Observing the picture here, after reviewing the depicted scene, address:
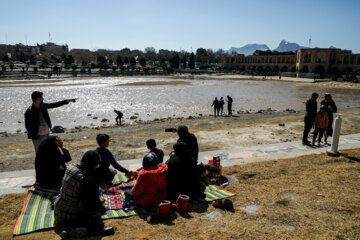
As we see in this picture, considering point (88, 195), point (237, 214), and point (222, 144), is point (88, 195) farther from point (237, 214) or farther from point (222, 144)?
point (222, 144)

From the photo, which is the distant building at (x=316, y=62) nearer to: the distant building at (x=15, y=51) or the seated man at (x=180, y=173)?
the seated man at (x=180, y=173)

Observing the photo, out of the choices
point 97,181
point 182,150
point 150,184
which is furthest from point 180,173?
point 97,181

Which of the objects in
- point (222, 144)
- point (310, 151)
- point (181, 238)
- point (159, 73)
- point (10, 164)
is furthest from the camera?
point (159, 73)

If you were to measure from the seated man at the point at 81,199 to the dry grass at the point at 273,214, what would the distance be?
0.78 ft

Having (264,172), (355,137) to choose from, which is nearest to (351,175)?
(264,172)

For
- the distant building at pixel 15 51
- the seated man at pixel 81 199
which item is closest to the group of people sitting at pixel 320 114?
the seated man at pixel 81 199

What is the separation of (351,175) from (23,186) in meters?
6.87

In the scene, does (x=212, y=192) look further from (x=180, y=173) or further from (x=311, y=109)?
(x=311, y=109)

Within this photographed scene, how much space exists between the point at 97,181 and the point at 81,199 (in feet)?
1.04

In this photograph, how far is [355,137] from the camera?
9875 mm

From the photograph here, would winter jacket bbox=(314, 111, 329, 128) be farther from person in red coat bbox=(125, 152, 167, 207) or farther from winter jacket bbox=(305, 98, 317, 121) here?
person in red coat bbox=(125, 152, 167, 207)

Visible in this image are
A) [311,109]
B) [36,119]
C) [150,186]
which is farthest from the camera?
[311,109]

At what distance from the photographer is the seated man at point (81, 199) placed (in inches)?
142

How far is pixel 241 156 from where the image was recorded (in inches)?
302
